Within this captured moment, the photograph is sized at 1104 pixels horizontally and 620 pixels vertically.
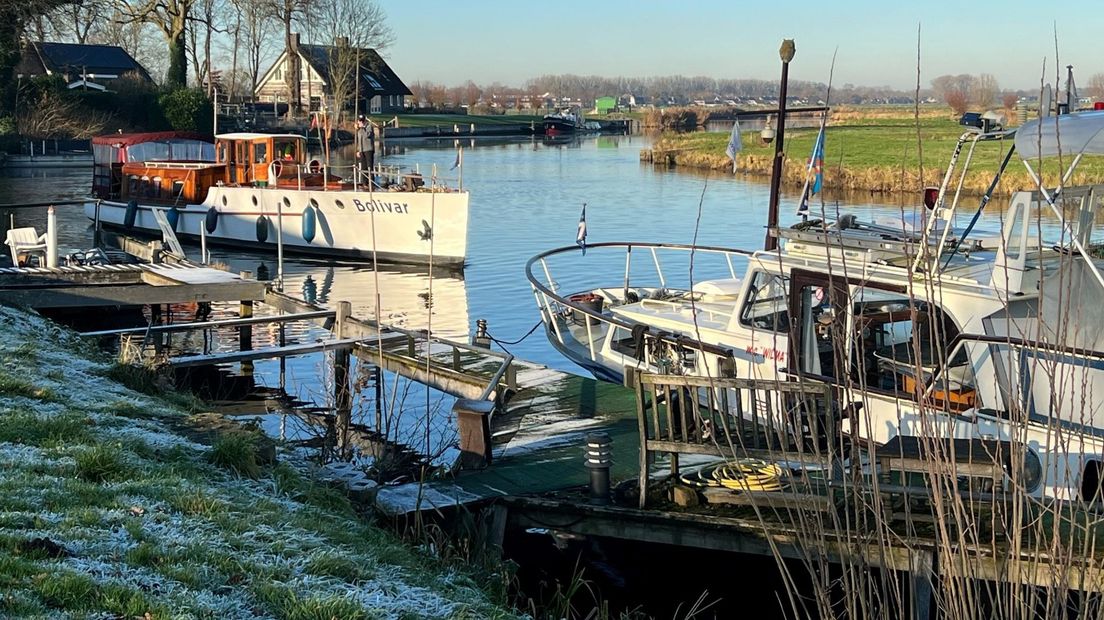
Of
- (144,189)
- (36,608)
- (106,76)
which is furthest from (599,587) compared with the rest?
(106,76)

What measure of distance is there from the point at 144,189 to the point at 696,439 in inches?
1256

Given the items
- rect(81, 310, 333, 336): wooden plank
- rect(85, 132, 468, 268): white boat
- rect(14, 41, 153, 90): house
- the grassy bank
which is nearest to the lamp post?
rect(81, 310, 333, 336): wooden plank

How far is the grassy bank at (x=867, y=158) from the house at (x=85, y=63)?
107ft

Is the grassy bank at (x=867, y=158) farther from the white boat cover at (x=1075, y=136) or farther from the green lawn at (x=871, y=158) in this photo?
the white boat cover at (x=1075, y=136)

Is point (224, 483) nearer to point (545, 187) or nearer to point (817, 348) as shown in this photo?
point (817, 348)

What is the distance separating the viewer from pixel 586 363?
571 inches

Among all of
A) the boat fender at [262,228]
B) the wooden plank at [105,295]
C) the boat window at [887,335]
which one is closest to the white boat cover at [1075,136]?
the boat window at [887,335]

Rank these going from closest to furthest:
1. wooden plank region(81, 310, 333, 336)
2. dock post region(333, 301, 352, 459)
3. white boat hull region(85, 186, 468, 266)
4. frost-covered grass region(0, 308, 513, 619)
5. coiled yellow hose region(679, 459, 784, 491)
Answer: frost-covered grass region(0, 308, 513, 619) → coiled yellow hose region(679, 459, 784, 491) → dock post region(333, 301, 352, 459) → wooden plank region(81, 310, 333, 336) → white boat hull region(85, 186, 468, 266)

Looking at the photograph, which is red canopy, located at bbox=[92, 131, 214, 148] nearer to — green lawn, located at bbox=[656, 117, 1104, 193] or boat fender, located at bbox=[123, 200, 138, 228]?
boat fender, located at bbox=[123, 200, 138, 228]

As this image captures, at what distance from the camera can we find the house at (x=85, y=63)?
232 ft

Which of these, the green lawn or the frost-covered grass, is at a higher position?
the green lawn

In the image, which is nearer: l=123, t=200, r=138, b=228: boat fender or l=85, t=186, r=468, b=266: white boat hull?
l=85, t=186, r=468, b=266: white boat hull

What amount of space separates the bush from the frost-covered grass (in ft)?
200

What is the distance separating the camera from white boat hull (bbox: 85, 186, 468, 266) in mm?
29656
